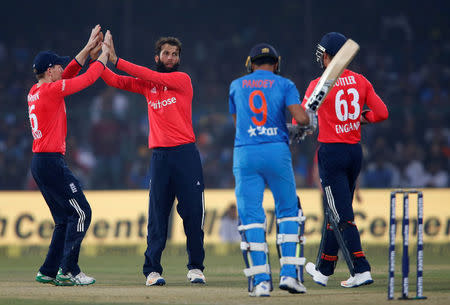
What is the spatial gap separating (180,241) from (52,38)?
24.6 feet

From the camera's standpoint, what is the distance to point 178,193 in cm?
779

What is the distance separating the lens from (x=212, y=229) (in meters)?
13.7

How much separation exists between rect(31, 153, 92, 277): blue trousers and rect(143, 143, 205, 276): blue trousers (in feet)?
2.21

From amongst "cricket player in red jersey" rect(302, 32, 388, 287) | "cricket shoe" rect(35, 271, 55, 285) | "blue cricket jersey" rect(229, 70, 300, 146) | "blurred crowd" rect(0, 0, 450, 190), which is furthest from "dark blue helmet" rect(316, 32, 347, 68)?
"blurred crowd" rect(0, 0, 450, 190)

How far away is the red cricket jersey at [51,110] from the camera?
7.45 m

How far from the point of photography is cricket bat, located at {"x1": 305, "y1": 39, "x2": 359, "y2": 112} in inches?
265

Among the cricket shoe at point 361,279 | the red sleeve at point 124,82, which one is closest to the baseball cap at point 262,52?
the red sleeve at point 124,82

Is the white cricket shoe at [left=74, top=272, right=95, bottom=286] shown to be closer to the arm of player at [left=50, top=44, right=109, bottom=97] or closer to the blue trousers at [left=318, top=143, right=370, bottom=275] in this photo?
the arm of player at [left=50, top=44, right=109, bottom=97]

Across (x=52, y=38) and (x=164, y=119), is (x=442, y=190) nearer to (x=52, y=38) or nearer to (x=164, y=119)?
(x=164, y=119)

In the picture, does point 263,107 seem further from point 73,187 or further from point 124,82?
point 73,187

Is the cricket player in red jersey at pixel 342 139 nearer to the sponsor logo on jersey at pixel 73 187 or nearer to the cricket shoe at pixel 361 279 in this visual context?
the cricket shoe at pixel 361 279

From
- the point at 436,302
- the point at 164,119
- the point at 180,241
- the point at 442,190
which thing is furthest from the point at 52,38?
the point at 436,302

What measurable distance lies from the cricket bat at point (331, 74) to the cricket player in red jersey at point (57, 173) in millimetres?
2133

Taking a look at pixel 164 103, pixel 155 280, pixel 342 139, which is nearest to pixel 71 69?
pixel 164 103
